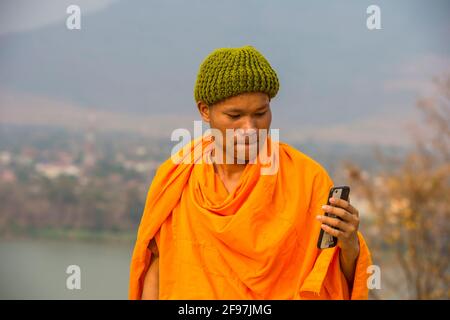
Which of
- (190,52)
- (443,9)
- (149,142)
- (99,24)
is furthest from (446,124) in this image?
(99,24)

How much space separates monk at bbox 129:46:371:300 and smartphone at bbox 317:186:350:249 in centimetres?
3

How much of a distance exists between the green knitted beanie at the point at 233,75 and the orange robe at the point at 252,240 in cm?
25

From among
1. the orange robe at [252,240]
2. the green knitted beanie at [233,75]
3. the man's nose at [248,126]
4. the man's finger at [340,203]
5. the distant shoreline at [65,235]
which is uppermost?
the green knitted beanie at [233,75]

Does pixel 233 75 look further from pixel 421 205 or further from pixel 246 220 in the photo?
pixel 421 205

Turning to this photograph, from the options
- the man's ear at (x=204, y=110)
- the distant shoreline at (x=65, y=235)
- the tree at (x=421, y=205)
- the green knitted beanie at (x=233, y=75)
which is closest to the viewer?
the green knitted beanie at (x=233, y=75)

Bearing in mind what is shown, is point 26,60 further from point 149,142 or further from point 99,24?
point 149,142

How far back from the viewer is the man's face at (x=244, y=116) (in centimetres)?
225

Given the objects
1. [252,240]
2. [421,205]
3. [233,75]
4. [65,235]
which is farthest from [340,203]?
[65,235]

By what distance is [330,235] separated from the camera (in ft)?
7.14

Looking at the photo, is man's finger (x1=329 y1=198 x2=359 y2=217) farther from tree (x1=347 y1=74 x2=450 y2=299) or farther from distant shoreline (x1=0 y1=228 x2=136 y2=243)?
distant shoreline (x1=0 y1=228 x2=136 y2=243)

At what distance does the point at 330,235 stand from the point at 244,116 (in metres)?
0.44

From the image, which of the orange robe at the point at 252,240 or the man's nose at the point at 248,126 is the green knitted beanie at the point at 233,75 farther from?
the orange robe at the point at 252,240

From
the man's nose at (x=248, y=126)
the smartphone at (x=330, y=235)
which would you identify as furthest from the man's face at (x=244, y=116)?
the smartphone at (x=330, y=235)

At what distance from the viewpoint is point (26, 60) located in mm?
7898
